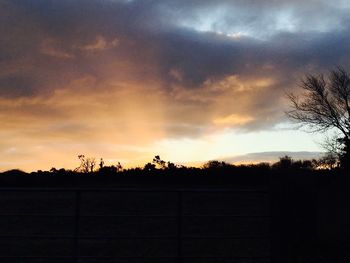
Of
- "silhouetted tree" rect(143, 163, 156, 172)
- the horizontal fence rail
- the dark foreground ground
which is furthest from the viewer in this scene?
"silhouetted tree" rect(143, 163, 156, 172)

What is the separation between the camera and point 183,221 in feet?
69.7

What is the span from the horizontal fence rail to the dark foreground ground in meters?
0.03

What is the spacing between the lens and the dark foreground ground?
292 inches

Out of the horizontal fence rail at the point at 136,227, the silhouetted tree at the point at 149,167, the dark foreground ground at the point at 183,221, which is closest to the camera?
the horizontal fence rail at the point at 136,227

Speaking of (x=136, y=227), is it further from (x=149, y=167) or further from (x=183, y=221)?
(x=149, y=167)

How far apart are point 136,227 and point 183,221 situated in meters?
1.97

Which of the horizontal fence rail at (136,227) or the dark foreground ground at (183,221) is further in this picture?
the dark foreground ground at (183,221)

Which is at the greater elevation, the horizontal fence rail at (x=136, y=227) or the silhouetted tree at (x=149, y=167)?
the silhouetted tree at (x=149, y=167)

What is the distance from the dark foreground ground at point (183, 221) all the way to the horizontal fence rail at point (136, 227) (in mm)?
26

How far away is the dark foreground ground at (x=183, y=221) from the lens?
7414 millimetres

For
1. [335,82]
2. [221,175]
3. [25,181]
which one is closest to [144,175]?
[221,175]

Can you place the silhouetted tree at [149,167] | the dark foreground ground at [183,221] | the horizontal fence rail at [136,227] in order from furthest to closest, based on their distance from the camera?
the silhouetted tree at [149,167], the dark foreground ground at [183,221], the horizontal fence rail at [136,227]

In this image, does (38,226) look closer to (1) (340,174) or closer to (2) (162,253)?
(2) (162,253)

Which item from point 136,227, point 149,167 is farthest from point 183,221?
point 149,167
